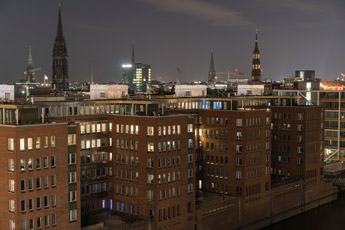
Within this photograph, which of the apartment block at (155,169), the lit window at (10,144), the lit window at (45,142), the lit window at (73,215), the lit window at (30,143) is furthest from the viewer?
the apartment block at (155,169)

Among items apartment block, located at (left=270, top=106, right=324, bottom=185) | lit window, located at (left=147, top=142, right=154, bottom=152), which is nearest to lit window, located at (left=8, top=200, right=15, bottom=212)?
lit window, located at (left=147, top=142, right=154, bottom=152)

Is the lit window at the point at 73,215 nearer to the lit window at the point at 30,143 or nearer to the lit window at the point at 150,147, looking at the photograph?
the lit window at the point at 30,143

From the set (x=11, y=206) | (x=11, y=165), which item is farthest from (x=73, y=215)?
(x=11, y=165)

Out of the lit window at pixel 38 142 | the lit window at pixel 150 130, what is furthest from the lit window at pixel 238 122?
the lit window at pixel 38 142

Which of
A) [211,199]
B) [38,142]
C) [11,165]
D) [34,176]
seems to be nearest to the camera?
[11,165]

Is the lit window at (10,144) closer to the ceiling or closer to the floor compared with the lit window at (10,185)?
closer to the ceiling

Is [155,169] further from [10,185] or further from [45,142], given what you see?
[10,185]

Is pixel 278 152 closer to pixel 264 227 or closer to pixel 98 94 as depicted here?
pixel 264 227

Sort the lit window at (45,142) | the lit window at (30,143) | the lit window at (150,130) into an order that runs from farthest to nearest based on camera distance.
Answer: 1. the lit window at (150,130)
2. the lit window at (45,142)
3. the lit window at (30,143)

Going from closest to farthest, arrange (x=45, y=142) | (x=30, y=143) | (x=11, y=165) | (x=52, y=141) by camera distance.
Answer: (x=11, y=165) → (x=30, y=143) → (x=45, y=142) → (x=52, y=141)

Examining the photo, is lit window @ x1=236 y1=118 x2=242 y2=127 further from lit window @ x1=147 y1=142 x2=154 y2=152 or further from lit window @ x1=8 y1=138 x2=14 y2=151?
lit window @ x1=8 y1=138 x2=14 y2=151

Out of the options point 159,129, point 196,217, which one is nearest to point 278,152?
point 196,217

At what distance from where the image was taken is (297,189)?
10831 cm

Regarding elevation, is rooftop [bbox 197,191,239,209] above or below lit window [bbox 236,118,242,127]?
below
